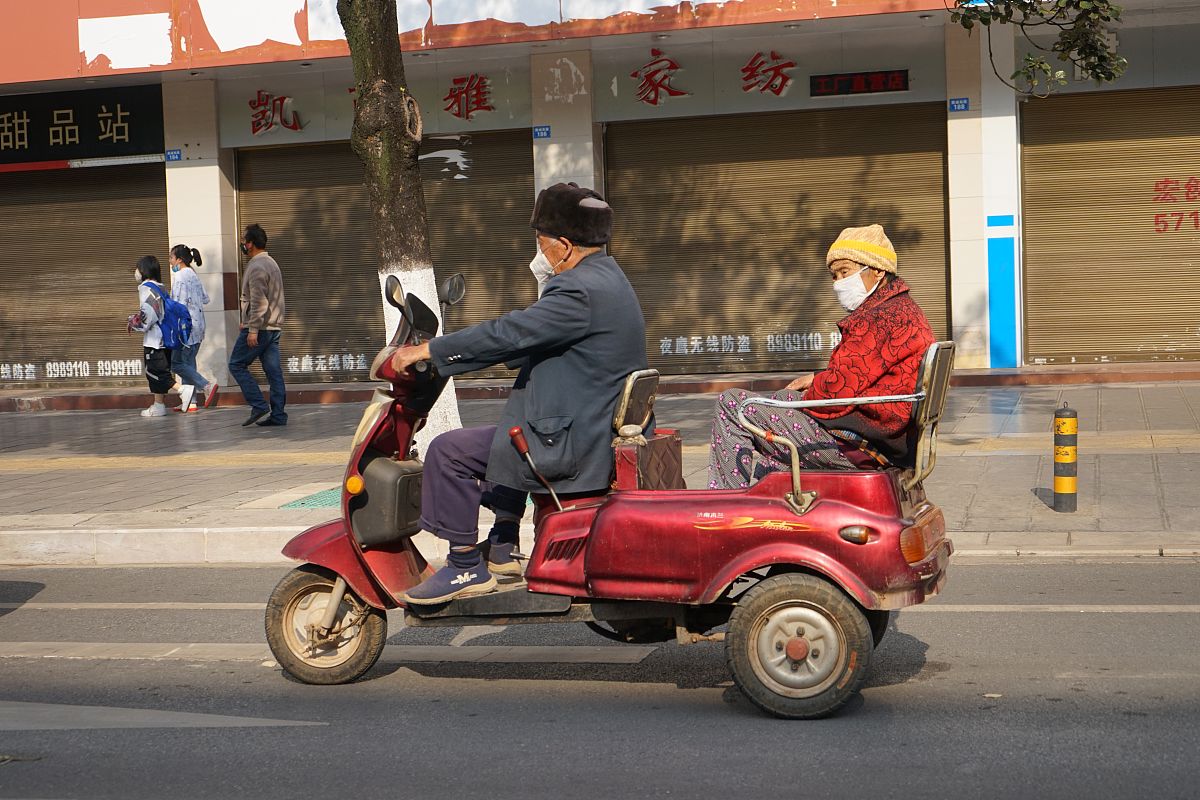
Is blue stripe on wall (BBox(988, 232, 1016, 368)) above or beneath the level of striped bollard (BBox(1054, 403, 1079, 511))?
above

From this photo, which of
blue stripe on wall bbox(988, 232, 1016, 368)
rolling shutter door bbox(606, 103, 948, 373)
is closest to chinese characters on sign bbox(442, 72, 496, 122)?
rolling shutter door bbox(606, 103, 948, 373)

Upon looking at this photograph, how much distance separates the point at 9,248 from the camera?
68.5ft

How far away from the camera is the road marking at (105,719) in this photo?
4633mm

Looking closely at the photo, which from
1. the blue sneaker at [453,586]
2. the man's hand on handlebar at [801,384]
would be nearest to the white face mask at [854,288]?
the man's hand on handlebar at [801,384]

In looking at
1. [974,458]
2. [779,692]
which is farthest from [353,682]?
[974,458]

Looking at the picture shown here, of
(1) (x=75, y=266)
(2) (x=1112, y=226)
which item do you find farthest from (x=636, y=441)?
(1) (x=75, y=266)

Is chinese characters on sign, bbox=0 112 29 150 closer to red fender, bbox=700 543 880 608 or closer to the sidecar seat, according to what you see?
the sidecar seat

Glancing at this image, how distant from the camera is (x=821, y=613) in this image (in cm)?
442

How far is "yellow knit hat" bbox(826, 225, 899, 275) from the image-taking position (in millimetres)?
5074

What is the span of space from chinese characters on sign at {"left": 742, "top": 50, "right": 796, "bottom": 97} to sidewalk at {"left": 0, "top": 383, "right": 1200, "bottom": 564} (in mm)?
5278

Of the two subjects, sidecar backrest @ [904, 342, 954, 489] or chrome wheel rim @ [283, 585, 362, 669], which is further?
chrome wheel rim @ [283, 585, 362, 669]

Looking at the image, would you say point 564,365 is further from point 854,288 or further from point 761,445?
point 854,288

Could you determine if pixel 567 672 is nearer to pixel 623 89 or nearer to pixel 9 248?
pixel 623 89

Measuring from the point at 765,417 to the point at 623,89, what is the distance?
44.8ft
